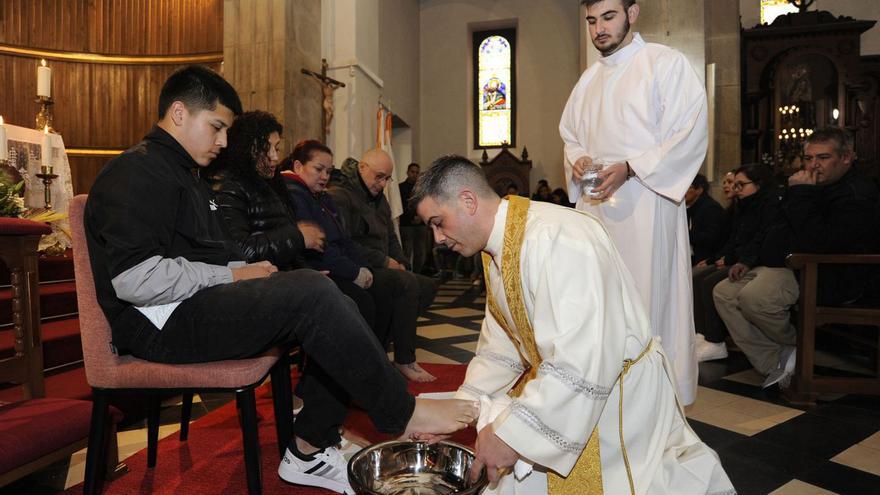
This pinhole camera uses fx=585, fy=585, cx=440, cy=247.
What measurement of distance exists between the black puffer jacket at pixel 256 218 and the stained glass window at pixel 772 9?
1172 cm

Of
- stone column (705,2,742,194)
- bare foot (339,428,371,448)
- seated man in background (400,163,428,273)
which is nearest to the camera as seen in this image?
bare foot (339,428,371,448)

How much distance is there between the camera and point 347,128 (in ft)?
27.3

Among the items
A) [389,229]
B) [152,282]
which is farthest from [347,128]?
[152,282]

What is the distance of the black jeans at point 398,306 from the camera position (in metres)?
3.83

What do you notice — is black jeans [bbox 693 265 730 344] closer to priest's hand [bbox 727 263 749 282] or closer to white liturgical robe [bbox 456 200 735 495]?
priest's hand [bbox 727 263 749 282]

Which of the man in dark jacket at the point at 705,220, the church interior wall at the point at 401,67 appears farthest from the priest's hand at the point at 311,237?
the church interior wall at the point at 401,67

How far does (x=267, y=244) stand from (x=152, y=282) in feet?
3.41

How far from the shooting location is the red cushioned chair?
1.82m

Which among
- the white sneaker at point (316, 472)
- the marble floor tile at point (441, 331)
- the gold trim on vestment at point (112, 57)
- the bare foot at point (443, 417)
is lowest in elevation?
the marble floor tile at point (441, 331)

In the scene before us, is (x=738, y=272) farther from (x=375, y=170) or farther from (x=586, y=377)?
(x=586, y=377)

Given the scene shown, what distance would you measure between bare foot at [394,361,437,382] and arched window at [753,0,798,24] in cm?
1109

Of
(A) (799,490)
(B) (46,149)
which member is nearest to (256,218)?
(A) (799,490)

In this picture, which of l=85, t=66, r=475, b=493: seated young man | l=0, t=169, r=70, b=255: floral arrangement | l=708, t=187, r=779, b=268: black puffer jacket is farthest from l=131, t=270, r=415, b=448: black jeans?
l=708, t=187, r=779, b=268: black puffer jacket

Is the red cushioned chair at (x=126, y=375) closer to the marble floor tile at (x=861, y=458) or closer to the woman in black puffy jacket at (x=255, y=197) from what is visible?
the woman in black puffy jacket at (x=255, y=197)
